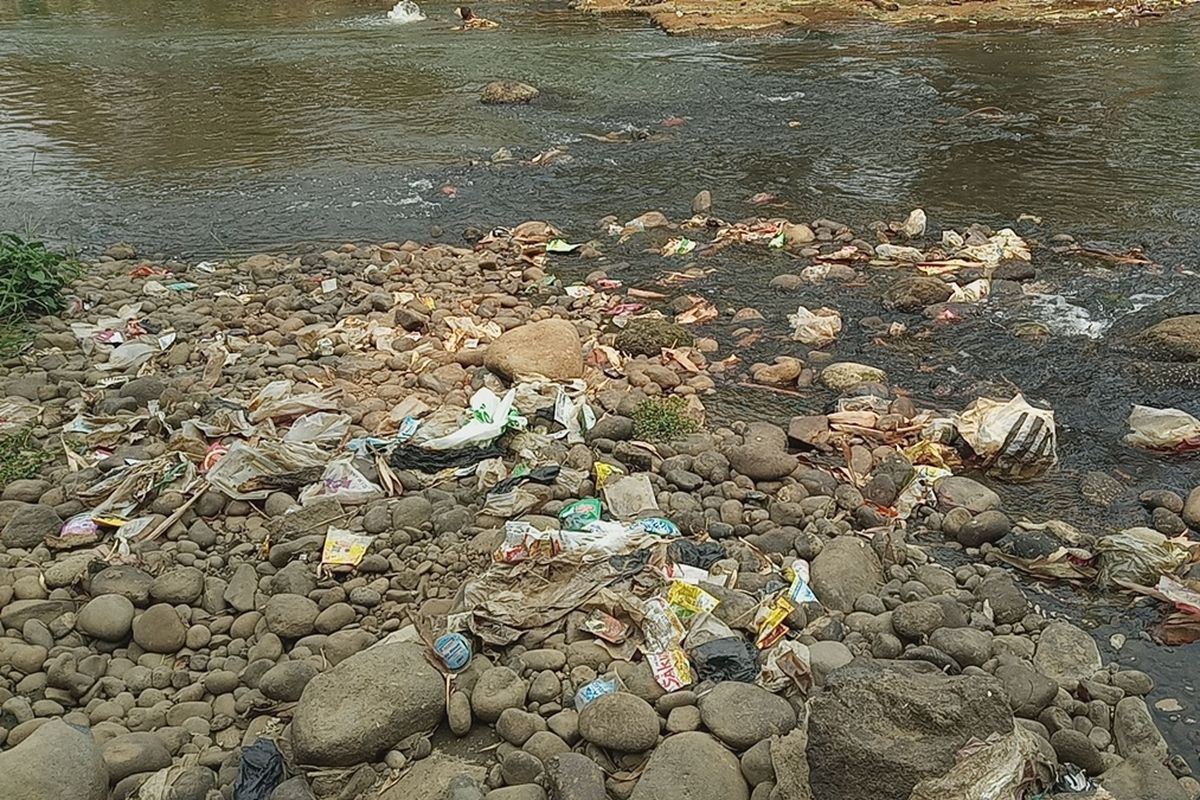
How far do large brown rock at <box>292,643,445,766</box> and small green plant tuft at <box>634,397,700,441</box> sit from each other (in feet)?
7.09

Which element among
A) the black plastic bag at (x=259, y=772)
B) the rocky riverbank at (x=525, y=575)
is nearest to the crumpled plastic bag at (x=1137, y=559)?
the rocky riverbank at (x=525, y=575)

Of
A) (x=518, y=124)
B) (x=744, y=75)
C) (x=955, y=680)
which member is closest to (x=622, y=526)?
(x=955, y=680)

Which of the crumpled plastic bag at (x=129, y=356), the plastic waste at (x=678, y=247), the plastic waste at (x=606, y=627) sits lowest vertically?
the plastic waste at (x=606, y=627)

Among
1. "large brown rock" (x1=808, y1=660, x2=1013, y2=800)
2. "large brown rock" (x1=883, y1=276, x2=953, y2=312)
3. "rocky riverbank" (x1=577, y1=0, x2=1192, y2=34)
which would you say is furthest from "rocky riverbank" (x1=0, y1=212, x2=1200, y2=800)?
"rocky riverbank" (x1=577, y1=0, x2=1192, y2=34)

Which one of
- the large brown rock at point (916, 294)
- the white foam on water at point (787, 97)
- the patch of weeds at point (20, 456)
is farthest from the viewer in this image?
the white foam on water at point (787, 97)

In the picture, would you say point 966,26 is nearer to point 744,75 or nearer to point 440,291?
point 744,75

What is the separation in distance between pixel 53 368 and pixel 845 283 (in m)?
5.73

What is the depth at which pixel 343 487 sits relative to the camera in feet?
15.0

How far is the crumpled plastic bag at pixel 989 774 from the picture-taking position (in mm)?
2461

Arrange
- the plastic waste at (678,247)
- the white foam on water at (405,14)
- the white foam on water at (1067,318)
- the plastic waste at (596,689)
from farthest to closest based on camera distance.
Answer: the white foam on water at (405,14) → the plastic waste at (678,247) → the white foam on water at (1067,318) → the plastic waste at (596,689)

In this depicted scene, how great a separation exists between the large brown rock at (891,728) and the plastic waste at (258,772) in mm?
1753

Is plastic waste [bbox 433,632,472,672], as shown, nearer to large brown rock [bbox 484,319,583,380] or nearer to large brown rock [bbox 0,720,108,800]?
large brown rock [bbox 0,720,108,800]

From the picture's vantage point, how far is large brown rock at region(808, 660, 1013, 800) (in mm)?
2574

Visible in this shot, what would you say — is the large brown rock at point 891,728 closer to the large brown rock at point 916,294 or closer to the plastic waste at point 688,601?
the plastic waste at point 688,601
